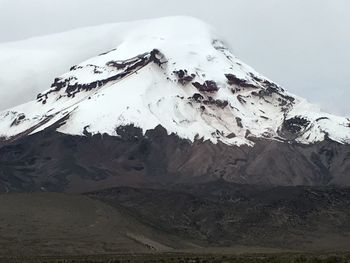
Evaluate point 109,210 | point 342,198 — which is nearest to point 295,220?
point 342,198

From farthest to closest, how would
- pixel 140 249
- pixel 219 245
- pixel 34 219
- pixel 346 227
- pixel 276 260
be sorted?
pixel 346 227
pixel 219 245
pixel 34 219
pixel 140 249
pixel 276 260

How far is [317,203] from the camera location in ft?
633

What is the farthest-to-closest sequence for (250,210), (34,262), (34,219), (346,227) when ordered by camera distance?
(250,210), (346,227), (34,219), (34,262)

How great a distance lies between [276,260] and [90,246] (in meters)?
56.9

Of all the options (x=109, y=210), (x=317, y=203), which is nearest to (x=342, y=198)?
(x=317, y=203)

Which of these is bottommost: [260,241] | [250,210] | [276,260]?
[276,260]

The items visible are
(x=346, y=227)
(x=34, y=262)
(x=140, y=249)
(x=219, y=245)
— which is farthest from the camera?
(x=346, y=227)

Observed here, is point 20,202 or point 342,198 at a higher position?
point 342,198

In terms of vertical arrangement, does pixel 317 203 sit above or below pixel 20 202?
above

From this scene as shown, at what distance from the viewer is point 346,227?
173 metres

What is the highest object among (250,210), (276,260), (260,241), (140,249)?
(250,210)

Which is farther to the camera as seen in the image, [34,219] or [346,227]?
[346,227]

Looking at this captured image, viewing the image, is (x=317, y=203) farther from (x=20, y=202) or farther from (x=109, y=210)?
(x=20, y=202)

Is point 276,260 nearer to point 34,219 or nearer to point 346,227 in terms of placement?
point 34,219
